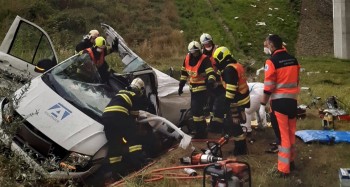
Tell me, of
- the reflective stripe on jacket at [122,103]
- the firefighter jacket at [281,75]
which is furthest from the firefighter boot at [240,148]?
the reflective stripe on jacket at [122,103]

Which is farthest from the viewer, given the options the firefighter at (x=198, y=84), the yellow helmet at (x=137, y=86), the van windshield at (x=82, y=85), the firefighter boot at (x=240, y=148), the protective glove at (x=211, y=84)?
the firefighter at (x=198, y=84)

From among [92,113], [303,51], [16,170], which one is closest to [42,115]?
[92,113]

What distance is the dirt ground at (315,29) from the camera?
26328 mm

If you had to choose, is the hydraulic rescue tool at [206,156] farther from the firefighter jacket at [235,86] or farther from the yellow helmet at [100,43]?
the yellow helmet at [100,43]

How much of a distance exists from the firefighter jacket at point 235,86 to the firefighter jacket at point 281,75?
77 centimetres

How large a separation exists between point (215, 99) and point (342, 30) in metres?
19.1

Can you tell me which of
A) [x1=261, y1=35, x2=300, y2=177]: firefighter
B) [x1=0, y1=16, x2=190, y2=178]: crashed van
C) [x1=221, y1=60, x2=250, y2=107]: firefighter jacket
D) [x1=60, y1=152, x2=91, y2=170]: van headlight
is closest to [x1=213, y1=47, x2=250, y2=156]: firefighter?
[x1=221, y1=60, x2=250, y2=107]: firefighter jacket

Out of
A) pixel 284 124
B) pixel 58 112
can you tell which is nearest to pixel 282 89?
pixel 284 124

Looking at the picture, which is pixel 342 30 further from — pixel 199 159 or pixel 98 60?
pixel 199 159

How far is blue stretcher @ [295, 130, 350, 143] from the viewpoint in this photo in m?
7.97

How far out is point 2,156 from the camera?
16.1 ft

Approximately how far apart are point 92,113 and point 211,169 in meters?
1.94

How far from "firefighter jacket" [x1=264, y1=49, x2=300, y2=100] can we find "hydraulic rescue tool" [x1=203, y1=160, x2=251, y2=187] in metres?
1.25

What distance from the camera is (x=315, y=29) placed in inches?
1142
